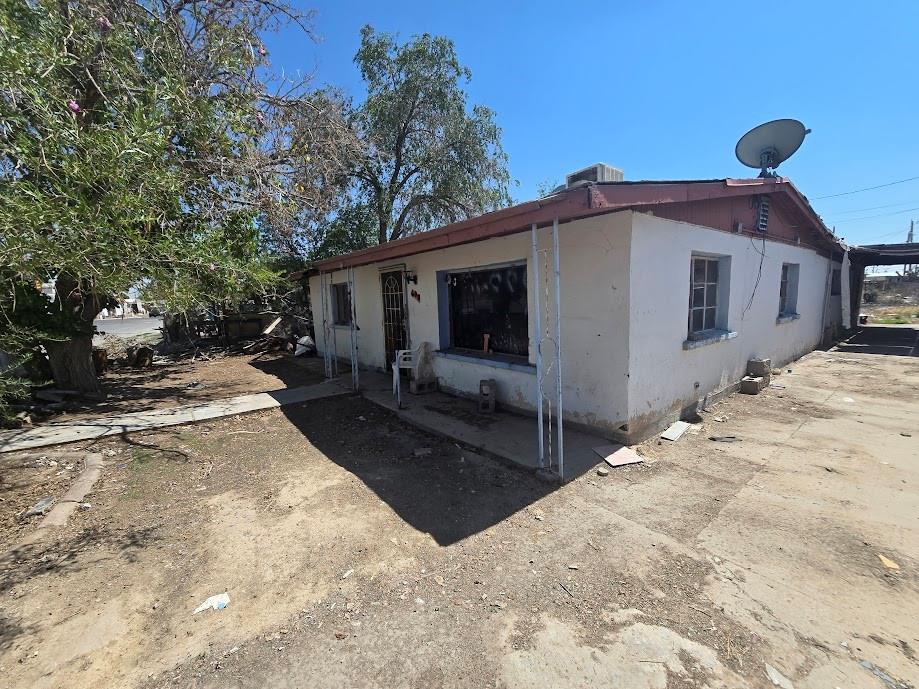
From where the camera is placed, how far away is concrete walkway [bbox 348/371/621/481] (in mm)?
4070

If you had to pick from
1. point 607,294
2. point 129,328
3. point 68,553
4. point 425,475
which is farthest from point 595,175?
point 129,328

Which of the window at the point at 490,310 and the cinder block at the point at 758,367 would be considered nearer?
the window at the point at 490,310

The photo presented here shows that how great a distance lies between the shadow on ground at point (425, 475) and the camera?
3240mm

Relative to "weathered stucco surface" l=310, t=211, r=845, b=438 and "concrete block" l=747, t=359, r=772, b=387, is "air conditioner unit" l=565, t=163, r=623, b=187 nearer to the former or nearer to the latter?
"weathered stucco surface" l=310, t=211, r=845, b=438

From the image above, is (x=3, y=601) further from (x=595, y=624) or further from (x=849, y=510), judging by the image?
(x=849, y=510)

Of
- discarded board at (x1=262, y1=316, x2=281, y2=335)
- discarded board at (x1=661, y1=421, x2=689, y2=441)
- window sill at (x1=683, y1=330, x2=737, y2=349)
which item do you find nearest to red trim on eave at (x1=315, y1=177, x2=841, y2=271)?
window sill at (x1=683, y1=330, x2=737, y2=349)

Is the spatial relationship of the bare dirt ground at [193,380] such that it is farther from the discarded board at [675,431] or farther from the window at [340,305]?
the discarded board at [675,431]

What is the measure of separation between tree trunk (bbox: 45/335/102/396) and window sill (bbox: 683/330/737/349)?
9637mm

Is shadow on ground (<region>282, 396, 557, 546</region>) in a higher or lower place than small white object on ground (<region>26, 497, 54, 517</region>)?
lower

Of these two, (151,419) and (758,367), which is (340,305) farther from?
(758,367)

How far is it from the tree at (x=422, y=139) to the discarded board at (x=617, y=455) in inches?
437

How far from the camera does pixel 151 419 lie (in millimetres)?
5953

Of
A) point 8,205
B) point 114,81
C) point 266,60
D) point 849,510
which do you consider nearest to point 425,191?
point 266,60

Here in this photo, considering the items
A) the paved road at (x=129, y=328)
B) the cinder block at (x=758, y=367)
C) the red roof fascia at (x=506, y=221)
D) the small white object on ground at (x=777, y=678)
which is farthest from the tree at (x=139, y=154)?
the paved road at (x=129, y=328)
